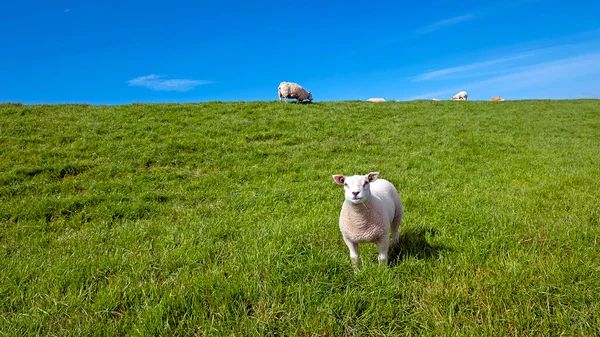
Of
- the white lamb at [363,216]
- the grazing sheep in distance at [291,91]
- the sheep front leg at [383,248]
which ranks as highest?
the grazing sheep in distance at [291,91]

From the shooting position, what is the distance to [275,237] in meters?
4.93

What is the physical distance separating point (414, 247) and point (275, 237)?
7.09 ft

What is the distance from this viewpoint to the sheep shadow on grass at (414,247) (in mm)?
4204

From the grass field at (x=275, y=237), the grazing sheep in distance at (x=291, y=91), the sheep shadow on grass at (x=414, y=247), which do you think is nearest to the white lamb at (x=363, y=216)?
the grass field at (x=275, y=237)

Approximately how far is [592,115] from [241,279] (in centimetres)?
3204

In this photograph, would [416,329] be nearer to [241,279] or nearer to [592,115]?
[241,279]

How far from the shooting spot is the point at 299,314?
3.00m

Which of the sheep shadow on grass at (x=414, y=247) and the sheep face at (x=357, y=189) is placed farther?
the sheep shadow on grass at (x=414, y=247)

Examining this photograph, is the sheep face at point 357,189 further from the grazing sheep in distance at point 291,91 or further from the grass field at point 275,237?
the grazing sheep in distance at point 291,91

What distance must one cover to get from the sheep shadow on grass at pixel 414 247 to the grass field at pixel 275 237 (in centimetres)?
3

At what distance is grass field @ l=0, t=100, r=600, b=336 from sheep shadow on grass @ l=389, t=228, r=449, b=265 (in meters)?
0.03

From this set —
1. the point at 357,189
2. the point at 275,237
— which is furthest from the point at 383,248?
the point at 275,237

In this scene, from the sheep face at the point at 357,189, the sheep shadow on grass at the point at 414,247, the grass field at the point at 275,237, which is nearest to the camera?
the grass field at the point at 275,237

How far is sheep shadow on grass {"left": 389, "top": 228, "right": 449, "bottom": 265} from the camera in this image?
13.8 feet
